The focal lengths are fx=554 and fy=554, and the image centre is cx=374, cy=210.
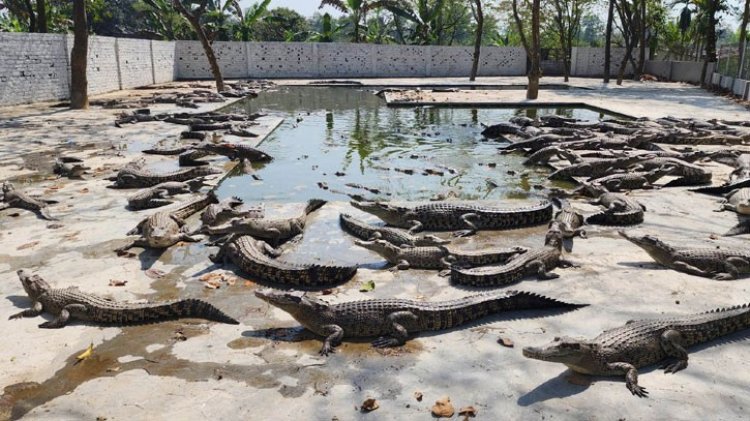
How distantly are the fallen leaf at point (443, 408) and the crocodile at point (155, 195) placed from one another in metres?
5.68

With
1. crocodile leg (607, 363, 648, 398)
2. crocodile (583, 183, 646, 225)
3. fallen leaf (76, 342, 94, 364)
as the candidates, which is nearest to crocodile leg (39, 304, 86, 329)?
fallen leaf (76, 342, 94, 364)

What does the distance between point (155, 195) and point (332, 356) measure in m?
5.03

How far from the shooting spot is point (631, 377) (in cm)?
351

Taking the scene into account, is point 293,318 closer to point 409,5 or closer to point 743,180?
point 743,180

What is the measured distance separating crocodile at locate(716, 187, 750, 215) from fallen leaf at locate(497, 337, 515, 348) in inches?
181

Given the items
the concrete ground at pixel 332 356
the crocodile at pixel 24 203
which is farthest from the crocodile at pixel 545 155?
the crocodile at pixel 24 203

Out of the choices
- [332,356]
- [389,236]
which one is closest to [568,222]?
[389,236]

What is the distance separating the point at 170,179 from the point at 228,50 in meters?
30.0

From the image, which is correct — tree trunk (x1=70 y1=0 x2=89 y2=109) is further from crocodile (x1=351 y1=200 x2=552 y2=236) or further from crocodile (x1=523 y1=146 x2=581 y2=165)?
crocodile (x1=351 y1=200 x2=552 y2=236)

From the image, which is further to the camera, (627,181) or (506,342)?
(627,181)


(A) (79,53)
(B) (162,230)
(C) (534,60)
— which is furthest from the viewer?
(C) (534,60)

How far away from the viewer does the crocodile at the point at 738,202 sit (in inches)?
271

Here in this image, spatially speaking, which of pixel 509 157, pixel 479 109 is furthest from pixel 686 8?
pixel 509 157

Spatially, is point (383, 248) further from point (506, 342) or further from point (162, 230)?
point (162, 230)
